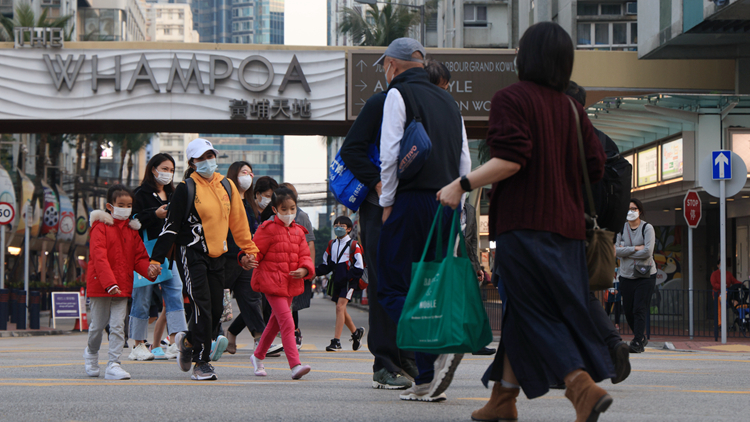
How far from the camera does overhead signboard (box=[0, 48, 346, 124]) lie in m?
20.3

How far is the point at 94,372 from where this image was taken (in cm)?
744

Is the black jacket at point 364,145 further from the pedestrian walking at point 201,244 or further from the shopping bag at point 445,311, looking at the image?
the pedestrian walking at point 201,244

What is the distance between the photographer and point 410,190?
5.16m

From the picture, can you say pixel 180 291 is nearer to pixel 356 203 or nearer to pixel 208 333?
pixel 208 333

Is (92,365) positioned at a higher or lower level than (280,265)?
lower

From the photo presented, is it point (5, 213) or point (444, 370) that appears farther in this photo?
point (5, 213)

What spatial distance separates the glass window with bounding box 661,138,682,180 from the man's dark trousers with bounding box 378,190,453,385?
1555cm

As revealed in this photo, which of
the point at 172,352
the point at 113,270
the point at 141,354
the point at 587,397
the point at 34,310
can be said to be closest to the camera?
the point at 587,397

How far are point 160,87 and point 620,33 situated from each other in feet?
→ 62.8

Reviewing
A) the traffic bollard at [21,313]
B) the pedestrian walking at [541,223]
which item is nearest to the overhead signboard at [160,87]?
the traffic bollard at [21,313]

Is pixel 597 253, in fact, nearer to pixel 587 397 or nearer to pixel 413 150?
pixel 587 397

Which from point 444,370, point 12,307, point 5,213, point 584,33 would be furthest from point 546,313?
point 584,33

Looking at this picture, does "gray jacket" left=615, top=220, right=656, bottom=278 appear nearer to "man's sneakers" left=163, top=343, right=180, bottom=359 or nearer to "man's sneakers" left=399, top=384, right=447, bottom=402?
"man's sneakers" left=163, top=343, right=180, bottom=359

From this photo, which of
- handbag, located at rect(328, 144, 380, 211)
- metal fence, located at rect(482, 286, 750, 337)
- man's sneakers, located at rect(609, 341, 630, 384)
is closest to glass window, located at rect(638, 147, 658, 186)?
metal fence, located at rect(482, 286, 750, 337)
